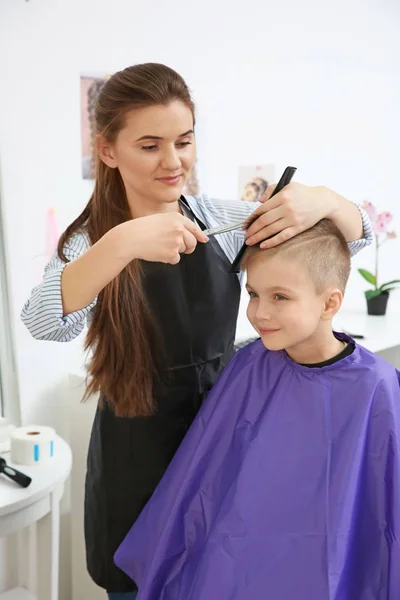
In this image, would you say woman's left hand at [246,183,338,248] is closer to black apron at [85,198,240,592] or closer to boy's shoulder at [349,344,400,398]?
black apron at [85,198,240,592]

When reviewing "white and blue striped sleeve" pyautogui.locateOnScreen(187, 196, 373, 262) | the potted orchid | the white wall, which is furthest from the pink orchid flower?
"white and blue striped sleeve" pyautogui.locateOnScreen(187, 196, 373, 262)

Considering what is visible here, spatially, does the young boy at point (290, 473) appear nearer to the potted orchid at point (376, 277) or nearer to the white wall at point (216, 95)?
the white wall at point (216, 95)

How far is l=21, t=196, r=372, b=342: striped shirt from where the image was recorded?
1.10 meters

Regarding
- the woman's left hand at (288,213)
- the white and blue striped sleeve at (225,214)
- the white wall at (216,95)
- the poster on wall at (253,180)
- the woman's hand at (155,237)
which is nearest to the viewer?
the woman's hand at (155,237)

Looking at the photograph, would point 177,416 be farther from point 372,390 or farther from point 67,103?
point 67,103

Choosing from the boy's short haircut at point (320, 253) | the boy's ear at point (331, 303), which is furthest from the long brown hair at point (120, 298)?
the boy's ear at point (331, 303)

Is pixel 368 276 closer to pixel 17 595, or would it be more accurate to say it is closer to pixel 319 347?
pixel 319 347

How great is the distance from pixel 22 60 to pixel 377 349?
4.90ft

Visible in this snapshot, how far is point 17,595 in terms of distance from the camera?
2.09 metres

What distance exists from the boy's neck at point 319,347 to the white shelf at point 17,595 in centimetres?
134

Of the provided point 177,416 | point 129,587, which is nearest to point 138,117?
point 177,416

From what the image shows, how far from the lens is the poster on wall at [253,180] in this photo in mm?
2646

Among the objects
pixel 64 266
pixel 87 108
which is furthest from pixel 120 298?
pixel 87 108

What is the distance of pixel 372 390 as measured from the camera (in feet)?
3.94
